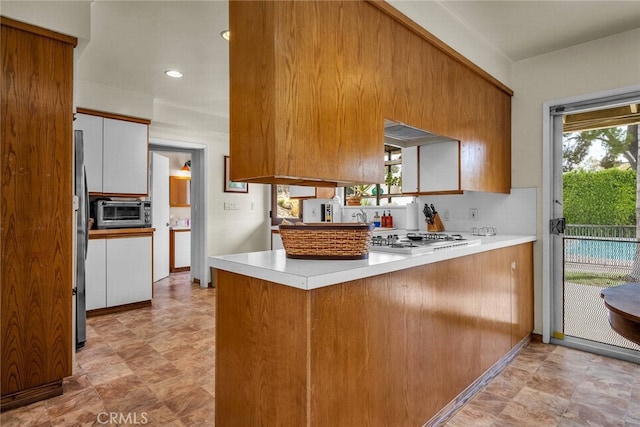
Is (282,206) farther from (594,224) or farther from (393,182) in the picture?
(594,224)

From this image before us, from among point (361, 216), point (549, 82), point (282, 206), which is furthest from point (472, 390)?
point (282, 206)

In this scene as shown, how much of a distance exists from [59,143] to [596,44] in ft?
12.8

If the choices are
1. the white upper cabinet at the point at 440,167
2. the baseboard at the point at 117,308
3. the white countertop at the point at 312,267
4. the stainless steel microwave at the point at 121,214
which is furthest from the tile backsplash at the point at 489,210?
the baseboard at the point at 117,308

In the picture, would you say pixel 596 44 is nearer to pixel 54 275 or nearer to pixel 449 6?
pixel 449 6

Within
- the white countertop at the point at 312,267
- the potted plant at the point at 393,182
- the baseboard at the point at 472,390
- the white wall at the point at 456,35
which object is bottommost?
the baseboard at the point at 472,390

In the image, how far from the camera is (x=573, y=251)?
294 centimetres

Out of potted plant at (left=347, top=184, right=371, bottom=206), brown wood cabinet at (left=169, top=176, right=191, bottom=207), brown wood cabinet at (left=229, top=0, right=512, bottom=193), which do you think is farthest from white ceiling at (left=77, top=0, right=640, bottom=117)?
brown wood cabinet at (left=169, top=176, right=191, bottom=207)

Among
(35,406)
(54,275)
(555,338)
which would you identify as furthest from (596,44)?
(35,406)

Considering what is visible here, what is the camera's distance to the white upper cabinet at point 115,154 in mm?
3684

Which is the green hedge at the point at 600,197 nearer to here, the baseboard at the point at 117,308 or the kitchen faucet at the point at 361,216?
the kitchen faucet at the point at 361,216

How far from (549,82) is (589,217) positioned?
1.18 metres

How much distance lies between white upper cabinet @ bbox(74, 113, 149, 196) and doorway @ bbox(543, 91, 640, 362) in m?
4.10

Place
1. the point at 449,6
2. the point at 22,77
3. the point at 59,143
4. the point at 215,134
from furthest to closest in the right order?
the point at 215,134, the point at 449,6, the point at 59,143, the point at 22,77
